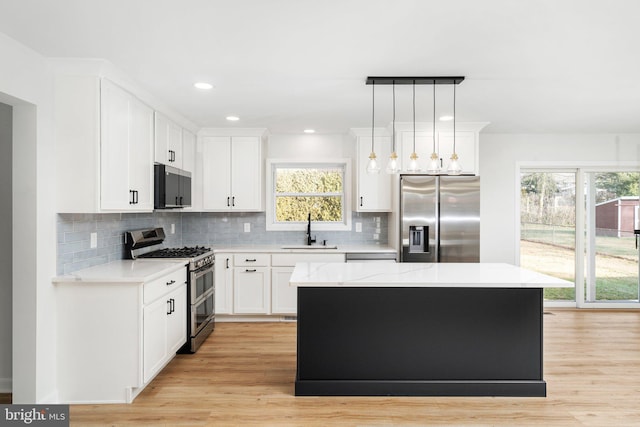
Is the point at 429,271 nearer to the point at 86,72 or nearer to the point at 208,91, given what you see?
the point at 208,91

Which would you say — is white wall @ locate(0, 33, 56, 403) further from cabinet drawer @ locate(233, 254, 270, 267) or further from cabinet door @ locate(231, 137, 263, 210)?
cabinet door @ locate(231, 137, 263, 210)

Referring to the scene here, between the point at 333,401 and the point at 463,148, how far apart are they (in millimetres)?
3212

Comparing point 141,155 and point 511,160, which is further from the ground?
point 511,160

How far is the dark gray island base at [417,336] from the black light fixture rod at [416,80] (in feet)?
5.07

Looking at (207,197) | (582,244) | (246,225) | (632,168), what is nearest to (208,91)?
(207,197)

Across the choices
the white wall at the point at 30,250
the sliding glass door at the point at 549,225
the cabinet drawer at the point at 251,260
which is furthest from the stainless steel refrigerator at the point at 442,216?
the white wall at the point at 30,250

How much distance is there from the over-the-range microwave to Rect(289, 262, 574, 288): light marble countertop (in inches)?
57.9

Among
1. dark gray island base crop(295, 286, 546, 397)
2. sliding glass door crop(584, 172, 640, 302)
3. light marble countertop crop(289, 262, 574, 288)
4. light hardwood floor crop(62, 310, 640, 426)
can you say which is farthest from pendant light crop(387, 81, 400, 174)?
sliding glass door crop(584, 172, 640, 302)

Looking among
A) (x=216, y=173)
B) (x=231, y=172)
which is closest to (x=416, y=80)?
(x=231, y=172)

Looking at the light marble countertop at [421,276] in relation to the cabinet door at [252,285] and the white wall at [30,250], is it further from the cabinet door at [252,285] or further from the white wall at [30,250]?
the white wall at [30,250]

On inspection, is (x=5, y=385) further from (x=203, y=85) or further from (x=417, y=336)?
(x=417, y=336)

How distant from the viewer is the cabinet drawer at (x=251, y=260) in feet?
16.4

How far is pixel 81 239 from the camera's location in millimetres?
3340

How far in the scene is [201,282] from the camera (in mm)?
4324
